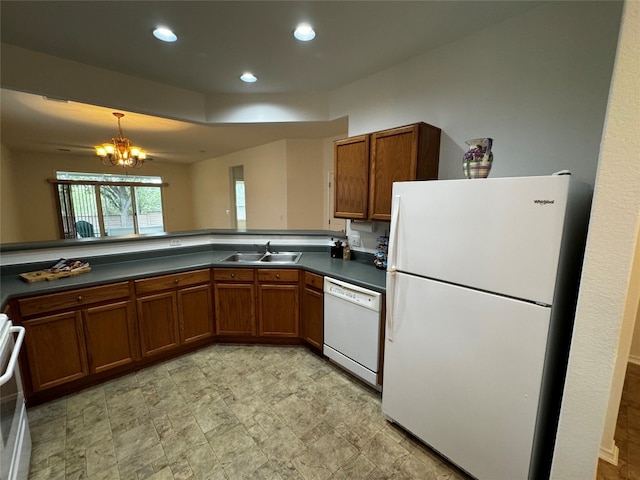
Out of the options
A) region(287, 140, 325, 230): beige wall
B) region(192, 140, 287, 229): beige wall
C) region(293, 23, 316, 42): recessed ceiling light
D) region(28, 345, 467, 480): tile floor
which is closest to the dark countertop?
region(28, 345, 467, 480): tile floor

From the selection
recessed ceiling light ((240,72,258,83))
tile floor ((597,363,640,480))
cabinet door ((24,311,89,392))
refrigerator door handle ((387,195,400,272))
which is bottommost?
tile floor ((597,363,640,480))

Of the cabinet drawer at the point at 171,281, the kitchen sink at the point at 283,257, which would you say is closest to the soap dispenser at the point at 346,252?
the kitchen sink at the point at 283,257

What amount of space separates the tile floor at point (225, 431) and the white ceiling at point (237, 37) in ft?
8.58

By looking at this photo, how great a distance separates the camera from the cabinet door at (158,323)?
2.38 m

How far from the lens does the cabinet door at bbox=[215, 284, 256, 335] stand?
2754 millimetres

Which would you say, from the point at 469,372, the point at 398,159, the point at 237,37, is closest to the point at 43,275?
the point at 237,37

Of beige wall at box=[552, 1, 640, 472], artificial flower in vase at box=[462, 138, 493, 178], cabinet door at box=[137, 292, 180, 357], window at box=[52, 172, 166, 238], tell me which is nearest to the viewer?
beige wall at box=[552, 1, 640, 472]

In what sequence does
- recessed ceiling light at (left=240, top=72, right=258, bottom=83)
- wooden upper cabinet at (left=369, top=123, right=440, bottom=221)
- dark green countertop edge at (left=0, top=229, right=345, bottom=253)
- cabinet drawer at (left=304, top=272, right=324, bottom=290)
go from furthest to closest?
1. recessed ceiling light at (left=240, top=72, right=258, bottom=83)
2. cabinet drawer at (left=304, top=272, right=324, bottom=290)
3. dark green countertop edge at (left=0, top=229, right=345, bottom=253)
4. wooden upper cabinet at (left=369, top=123, right=440, bottom=221)

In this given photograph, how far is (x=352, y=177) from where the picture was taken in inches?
99.7

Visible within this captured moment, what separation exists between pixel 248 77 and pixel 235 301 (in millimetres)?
2234

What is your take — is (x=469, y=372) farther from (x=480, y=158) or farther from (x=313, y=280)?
(x=313, y=280)

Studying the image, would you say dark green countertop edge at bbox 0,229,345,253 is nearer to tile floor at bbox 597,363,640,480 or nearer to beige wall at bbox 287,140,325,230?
beige wall at bbox 287,140,325,230

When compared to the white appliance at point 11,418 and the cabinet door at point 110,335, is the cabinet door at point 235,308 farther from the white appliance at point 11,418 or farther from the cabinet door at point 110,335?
the white appliance at point 11,418

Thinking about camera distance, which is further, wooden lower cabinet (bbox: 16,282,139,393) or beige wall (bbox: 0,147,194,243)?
beige wall (bbox: 0,147,194,243)
